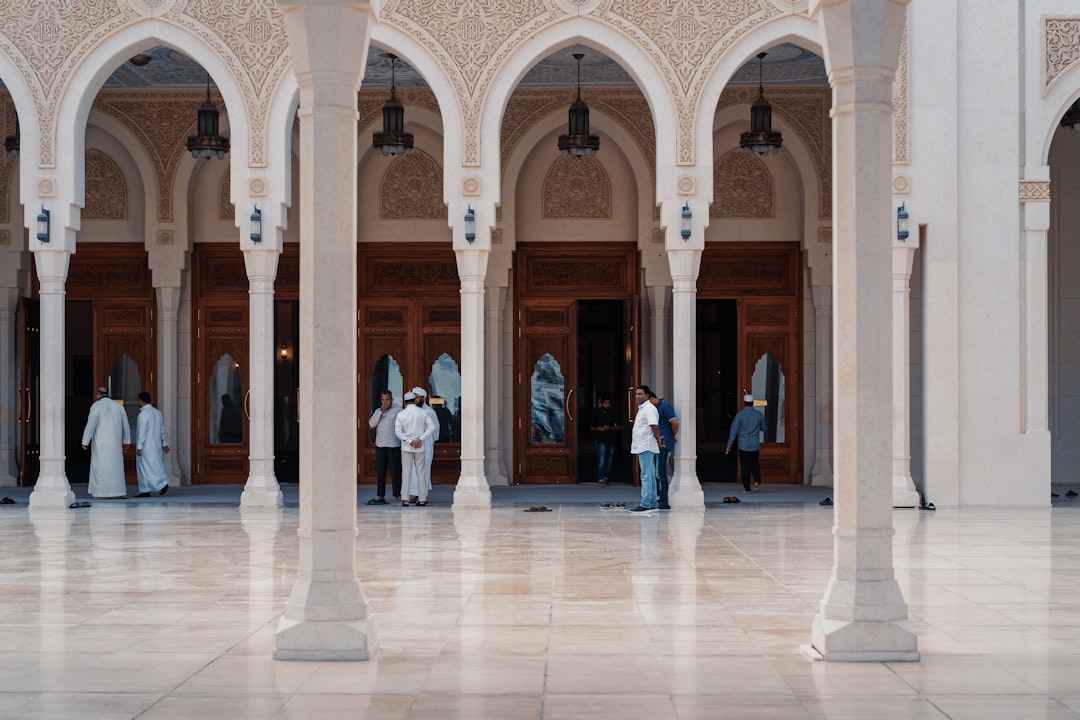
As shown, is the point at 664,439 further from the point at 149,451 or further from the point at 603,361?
the point at 149,451

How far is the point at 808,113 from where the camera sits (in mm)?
14914

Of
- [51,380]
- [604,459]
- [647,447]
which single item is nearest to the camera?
[647,447]

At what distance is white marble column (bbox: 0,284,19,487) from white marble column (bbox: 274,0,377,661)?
10982mm

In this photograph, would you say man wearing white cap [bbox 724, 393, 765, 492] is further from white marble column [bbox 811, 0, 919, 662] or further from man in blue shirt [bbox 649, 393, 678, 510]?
white marble column [bbox 811, 0, 919, 662]

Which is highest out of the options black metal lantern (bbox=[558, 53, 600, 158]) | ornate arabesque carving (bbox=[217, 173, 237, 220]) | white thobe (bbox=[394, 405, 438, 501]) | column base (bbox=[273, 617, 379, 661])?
black metal lantern (bbox=[558, 53, 600, 158])

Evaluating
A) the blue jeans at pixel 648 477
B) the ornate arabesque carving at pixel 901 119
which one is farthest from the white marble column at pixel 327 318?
the ornate arabesque carving at pixel 901 119

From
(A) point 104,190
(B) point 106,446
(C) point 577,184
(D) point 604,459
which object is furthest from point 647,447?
(A) point 104,190

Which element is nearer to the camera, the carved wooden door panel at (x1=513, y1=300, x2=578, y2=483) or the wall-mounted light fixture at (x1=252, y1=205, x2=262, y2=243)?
the wall-mounted light fixture at (x1=252, y1=205, x2=262, y2=243)

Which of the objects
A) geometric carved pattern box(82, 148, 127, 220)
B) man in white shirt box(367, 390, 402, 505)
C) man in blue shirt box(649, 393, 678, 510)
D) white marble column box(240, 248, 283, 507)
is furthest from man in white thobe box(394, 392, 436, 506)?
geometric carved pattern box(82, 148, 127, 220)

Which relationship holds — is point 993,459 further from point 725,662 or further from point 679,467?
point 725,662

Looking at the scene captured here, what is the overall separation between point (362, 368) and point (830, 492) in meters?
5.48

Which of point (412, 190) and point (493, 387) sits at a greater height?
point (412, 190)

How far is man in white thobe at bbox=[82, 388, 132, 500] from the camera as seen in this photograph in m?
13.4

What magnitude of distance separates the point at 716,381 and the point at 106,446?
6940 mm
